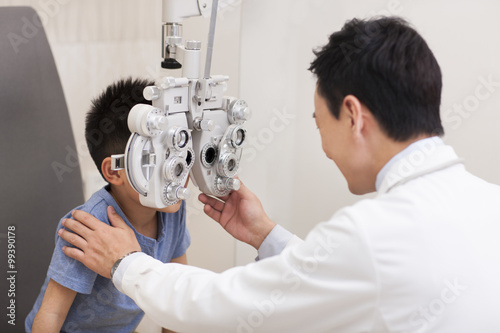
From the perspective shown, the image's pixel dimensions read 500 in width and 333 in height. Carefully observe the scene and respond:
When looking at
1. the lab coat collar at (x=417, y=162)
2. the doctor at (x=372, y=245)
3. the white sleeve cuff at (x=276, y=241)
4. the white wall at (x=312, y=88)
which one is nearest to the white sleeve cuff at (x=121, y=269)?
the doctor at (x=372, y=245)

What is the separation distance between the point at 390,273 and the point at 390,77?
0.34m

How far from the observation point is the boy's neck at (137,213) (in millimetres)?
1285

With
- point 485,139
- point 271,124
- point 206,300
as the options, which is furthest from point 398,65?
point 271,124

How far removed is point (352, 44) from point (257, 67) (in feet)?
3.14

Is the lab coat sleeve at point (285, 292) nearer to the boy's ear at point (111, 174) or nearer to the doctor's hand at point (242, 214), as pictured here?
the boy's ear at point (111, 174)

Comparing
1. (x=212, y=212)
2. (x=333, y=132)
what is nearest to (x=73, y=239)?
(x=212, y=212)

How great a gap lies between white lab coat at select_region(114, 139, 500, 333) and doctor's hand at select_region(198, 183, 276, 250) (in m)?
0.39

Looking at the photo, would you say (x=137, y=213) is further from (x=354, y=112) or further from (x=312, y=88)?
(x=312, y=88)

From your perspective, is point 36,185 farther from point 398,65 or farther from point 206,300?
point 398,65

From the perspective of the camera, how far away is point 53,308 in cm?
118

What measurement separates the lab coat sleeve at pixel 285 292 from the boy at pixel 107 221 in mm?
217

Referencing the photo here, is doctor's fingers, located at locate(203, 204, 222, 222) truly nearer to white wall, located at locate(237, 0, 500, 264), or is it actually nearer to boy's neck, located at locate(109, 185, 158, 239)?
boy's neck, located at locate(109, 185, 158, 239)

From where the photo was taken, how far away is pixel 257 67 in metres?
1.98

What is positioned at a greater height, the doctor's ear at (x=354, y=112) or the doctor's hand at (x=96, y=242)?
the doctor's ear at (x=354, y=112)
